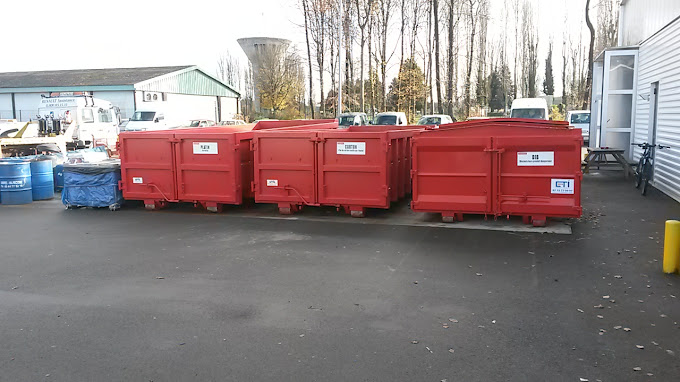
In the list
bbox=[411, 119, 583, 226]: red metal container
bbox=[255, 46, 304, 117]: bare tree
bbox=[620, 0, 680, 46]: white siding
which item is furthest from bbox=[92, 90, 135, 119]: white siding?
Result: bbox=[411, 119, 583, 226]: red metal container

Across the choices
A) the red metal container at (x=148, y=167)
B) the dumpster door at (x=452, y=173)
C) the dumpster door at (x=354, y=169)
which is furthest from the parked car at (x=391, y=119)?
the dumpster door at (x=452, y=173)

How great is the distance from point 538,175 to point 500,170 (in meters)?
0.62

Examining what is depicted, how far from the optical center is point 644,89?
16.6m

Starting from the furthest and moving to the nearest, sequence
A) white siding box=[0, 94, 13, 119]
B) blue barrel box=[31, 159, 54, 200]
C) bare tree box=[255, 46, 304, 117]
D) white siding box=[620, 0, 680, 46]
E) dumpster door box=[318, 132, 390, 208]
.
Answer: bare tree box=[255, 46, 304, 117] → white siding box=[0, 94, 13, 119] → blue barrel box=[31, 159, 54, 200] → white siding box=[620, 0, 680, 46] → dumpster door box=[318, 132, 390, 208]

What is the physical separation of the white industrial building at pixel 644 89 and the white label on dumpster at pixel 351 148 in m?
7.13

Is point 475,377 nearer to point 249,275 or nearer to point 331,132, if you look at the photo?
point 249,275

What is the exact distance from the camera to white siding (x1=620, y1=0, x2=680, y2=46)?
1364 centimetres

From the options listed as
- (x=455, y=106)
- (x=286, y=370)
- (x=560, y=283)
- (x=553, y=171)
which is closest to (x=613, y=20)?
(x=455, y=106)

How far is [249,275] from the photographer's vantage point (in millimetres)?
7391

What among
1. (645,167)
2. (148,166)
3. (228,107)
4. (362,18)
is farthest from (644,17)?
(228,107)

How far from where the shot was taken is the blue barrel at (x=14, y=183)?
13.8m

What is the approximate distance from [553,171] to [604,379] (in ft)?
19.3

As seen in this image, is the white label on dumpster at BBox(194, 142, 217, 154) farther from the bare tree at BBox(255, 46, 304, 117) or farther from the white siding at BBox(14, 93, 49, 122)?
the white siding at BBox(14, 93, 49, 122)

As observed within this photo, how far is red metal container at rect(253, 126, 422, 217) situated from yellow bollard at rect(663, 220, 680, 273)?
490 centimetres
